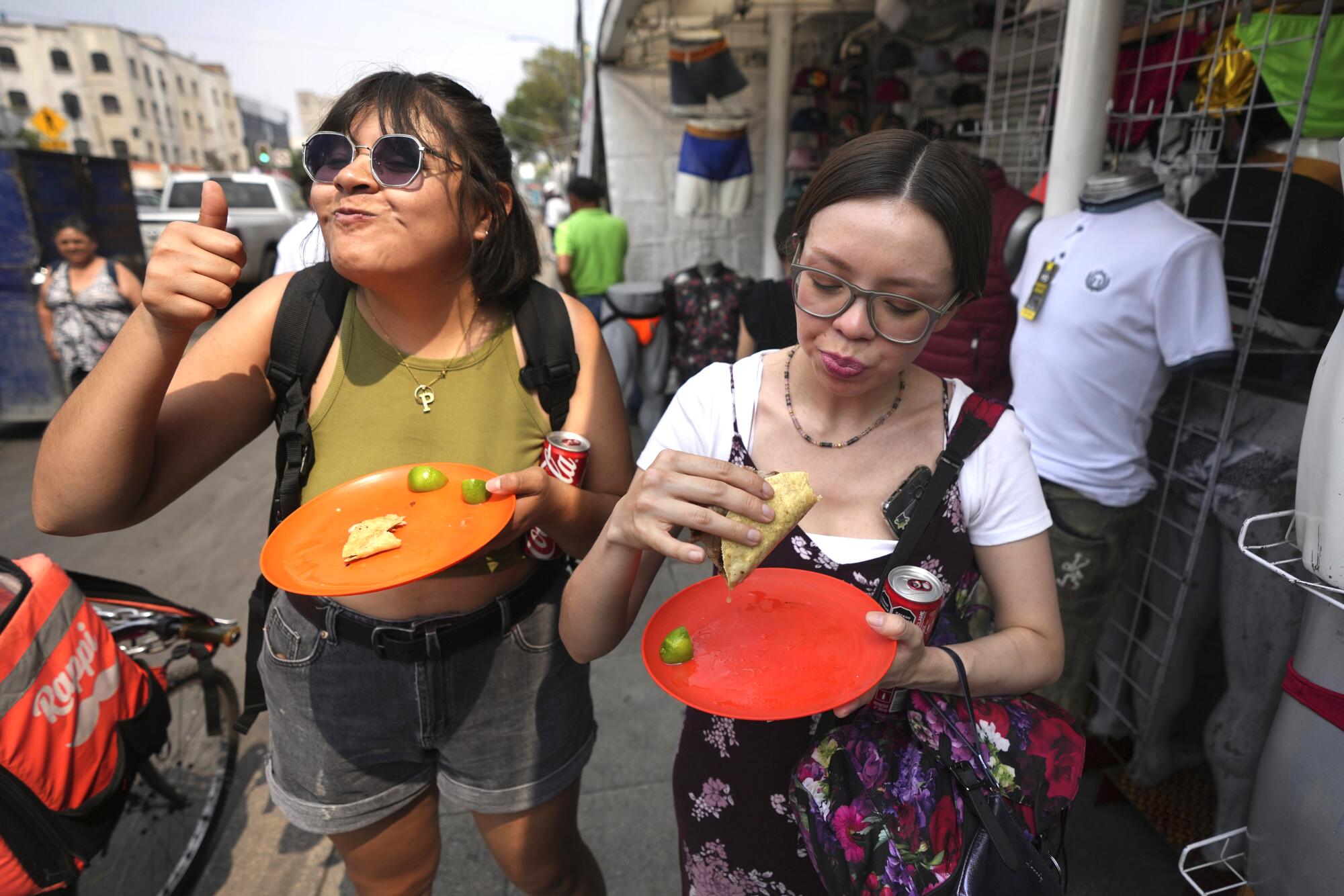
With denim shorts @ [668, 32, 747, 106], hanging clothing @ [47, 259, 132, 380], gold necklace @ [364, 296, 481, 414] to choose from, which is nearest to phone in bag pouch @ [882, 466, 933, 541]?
gold necklace @ [364, 296, 481, 414]

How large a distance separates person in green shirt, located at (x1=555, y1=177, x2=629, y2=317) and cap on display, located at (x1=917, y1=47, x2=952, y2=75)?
10.5 ft

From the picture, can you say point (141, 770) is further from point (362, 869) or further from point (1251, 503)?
point (1251, 503)

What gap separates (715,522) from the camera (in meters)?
1.16

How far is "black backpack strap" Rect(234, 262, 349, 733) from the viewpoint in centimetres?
169

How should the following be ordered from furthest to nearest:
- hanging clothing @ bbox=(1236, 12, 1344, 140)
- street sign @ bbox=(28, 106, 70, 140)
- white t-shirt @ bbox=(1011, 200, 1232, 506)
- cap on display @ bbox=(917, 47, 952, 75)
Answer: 1. street sign @ bbox=(28, 106, 70, 140)
2. cap on display @ bbox=(917, 47, 952, 75)
3. white t-shirt @ bbox=(1011, 200, 1232, 506)
4. hanging clothing @ bbox=(1236, 12, 1344, 140)

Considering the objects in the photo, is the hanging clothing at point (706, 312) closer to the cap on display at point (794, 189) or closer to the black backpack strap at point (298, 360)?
the cap on display at point (794, 189)

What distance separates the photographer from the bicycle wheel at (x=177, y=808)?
105 inches

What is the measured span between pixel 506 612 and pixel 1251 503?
2583 millimetres

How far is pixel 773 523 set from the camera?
122cm

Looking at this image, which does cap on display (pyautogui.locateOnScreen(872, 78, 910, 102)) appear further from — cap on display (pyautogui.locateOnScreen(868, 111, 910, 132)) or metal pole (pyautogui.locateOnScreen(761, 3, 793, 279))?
metal pole (pyautogui.locateOnScreen(761, 3, 793, 279))

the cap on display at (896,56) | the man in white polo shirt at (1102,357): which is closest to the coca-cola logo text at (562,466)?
the man in white polo shirt at (1102,357)

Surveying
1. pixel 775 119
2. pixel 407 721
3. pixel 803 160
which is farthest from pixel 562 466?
pixel 775 119

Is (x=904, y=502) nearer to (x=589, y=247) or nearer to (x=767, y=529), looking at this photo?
(x=767, y=529)

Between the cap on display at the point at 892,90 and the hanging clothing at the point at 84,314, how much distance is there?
7535 millimetres
